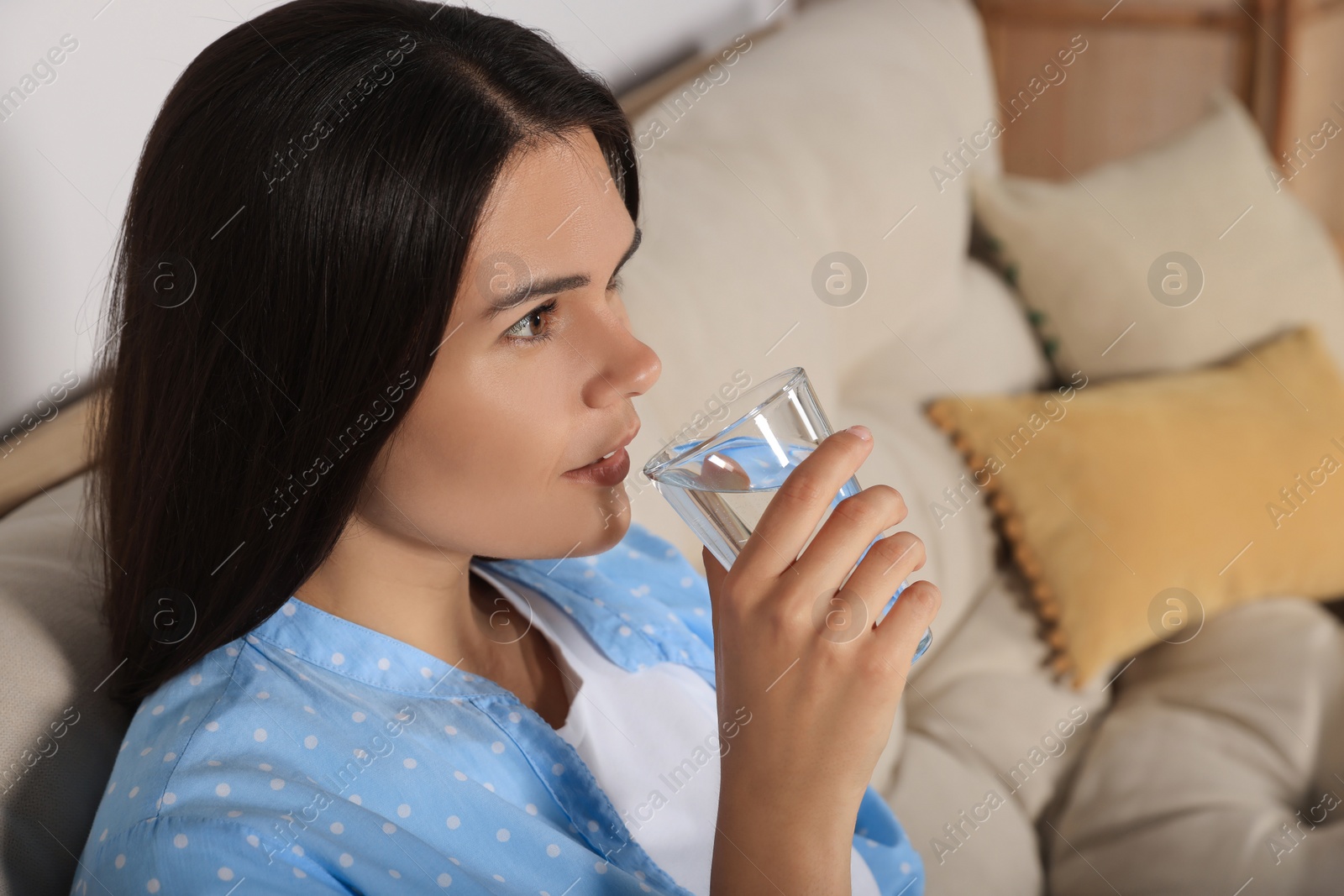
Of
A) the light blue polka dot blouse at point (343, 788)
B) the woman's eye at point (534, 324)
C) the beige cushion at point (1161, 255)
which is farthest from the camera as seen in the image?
the beige cushion at point (1161, 255)

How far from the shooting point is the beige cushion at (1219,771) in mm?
1236

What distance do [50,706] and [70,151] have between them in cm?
51

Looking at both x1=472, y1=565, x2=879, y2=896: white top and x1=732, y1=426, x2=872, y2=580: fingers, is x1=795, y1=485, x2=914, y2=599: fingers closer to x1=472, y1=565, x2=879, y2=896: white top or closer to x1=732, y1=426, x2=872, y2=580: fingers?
x1=732, y1=426, x2=872, y2=580: fingers

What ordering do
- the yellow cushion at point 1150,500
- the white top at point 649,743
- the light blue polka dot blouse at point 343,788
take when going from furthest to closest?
the yellow cushion at point 1150,500 → the white top at point 649,743 → the light blue polka dot blouse at point 343,788

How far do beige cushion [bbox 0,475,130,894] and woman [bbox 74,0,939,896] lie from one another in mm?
36

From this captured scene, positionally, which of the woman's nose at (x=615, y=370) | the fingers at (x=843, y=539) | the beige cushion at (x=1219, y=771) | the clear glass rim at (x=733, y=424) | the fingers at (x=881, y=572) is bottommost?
the beige cushion at (x=1219, y=771)

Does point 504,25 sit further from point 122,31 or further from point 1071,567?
point 1071,567

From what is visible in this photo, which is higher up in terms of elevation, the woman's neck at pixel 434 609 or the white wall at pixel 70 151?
the white wall at pixel 70 151

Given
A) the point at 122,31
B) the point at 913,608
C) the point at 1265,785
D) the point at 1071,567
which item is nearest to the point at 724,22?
the point at 1071,567

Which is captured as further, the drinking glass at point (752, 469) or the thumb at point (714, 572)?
the thumb at point (714, 572)

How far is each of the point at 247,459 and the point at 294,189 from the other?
0.61ft

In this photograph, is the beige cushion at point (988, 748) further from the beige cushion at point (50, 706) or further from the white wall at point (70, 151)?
the white wall at point (70, 151)

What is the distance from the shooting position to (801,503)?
69 cm

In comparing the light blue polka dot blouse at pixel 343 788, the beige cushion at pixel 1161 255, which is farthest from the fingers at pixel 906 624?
the beige cushion at pixel 1161 255
